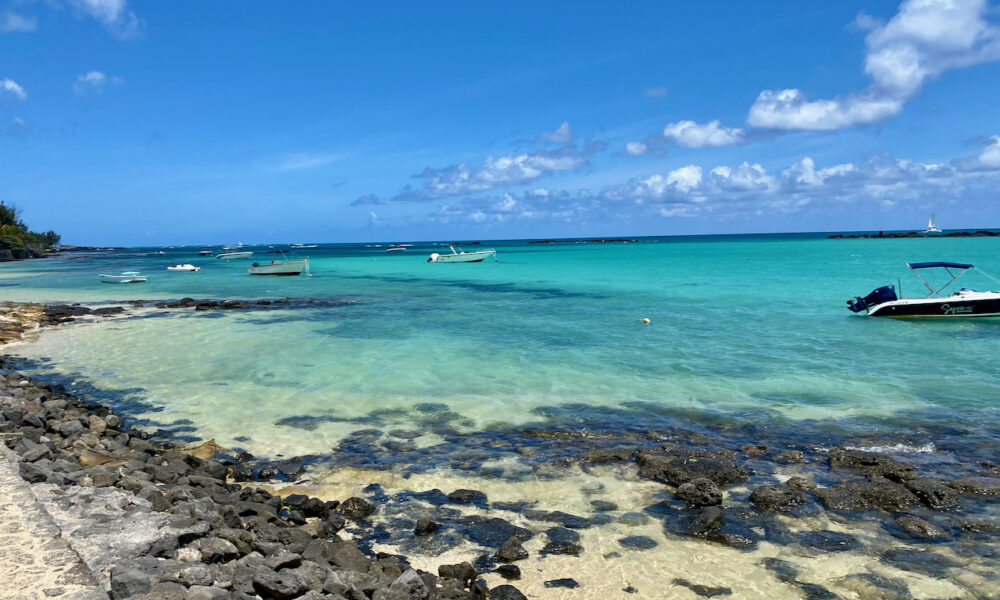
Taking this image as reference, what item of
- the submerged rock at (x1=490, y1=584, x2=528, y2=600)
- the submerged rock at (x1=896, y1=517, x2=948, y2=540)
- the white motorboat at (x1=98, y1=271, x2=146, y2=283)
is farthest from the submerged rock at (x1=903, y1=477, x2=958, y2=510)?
the white motorboat at (x1=98, y1=271, x2=146, y2=283)

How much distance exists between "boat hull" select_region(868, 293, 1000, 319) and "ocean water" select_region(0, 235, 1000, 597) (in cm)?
44

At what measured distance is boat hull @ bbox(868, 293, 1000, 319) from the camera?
20641 millimetres

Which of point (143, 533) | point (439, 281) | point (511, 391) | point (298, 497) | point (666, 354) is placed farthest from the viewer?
point (439, 281)

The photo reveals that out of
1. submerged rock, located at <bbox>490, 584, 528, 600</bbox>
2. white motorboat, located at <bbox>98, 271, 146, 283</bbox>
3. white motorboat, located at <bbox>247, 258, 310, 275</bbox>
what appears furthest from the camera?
white motorboat, located at <bbox>247, 258, 310, 275</bbox>

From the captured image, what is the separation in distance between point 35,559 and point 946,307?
955 inches

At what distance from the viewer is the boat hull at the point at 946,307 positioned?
67.7 ft

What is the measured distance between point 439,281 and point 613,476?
3560 centimetres

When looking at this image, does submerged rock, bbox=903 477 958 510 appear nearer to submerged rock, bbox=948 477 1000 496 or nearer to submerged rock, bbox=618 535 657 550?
submerged rock, bbox=948 477 1000 496

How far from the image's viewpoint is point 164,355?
1636 cm

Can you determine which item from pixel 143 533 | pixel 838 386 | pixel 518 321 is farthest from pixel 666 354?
pixel 143 533

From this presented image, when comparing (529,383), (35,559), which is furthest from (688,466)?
(35,559)

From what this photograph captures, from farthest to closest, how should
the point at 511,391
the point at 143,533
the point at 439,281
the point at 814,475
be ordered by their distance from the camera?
the point at 439,281 → the point at 511,391 → the point at 814,475 → the point at 143,533

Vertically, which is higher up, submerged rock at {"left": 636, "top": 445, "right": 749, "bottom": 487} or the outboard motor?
the outboard motor

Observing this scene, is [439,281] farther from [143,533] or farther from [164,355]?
[143,533]
